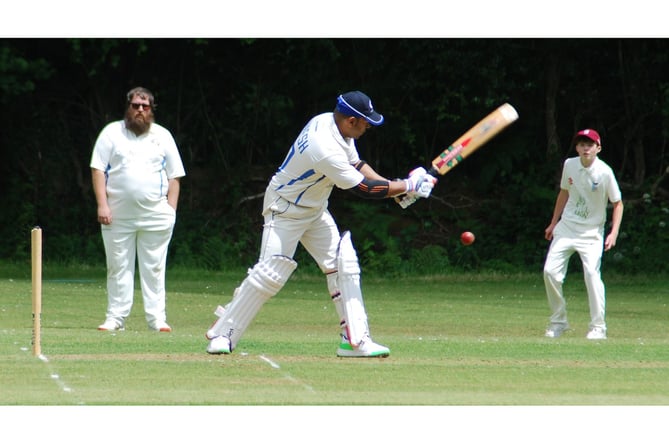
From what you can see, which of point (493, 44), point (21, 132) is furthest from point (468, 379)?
point (21, 132)

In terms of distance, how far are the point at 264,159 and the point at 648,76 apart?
7.30 metres

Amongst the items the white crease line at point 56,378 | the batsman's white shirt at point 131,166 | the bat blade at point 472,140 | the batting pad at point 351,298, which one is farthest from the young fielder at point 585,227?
the white crease line at point 56,378

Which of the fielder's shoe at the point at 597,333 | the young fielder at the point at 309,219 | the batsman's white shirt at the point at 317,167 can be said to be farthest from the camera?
the fielder's shoe at the point at 597,333

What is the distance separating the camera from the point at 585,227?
11617 mm

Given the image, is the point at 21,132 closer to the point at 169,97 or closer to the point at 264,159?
the point at 169,97

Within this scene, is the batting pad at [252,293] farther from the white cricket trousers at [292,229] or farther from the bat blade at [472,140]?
the bat blade at [472,140]

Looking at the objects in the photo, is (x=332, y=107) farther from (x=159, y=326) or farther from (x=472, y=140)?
(x=472, y=140)

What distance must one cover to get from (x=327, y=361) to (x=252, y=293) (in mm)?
709

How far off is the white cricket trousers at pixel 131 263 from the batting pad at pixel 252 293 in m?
2.39

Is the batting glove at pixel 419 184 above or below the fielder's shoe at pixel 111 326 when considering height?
above

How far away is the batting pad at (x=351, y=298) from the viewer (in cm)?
870

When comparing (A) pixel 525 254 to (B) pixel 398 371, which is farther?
(A) pixel 525 254

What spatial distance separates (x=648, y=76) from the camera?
22.8 metres

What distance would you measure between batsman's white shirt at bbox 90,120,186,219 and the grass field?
1.12m
